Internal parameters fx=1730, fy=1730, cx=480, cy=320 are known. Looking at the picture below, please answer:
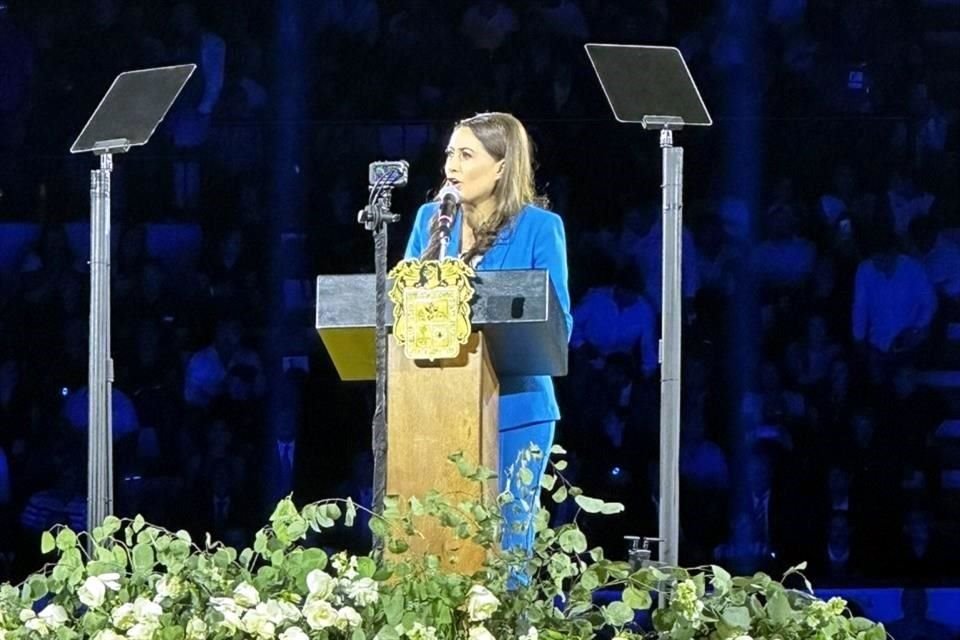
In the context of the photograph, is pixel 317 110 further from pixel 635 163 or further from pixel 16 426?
pixel 16 426

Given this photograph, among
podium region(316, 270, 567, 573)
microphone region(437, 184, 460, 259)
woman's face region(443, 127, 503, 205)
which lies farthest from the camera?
woman's face region(443, 127, 503, 205)

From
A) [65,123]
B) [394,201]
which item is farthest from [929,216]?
[65,123]

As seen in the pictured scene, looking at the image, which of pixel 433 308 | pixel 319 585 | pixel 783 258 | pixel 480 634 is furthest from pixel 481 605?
pixel 783 258

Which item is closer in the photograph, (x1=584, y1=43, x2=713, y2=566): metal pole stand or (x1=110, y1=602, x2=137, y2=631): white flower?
(x1=110, y1=602, x2=137, y2=631): white flower

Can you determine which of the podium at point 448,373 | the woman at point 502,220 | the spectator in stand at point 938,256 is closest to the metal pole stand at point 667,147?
the woman at point 502,220

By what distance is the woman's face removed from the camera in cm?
363

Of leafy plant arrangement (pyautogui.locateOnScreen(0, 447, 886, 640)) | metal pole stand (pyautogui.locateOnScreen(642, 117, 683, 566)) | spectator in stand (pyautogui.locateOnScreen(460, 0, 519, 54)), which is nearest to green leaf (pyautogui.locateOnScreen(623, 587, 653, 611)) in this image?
leafy plant arrangement (pyautogui.locateOnScreen(0, 447, 886, 640))

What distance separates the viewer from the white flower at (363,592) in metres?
1.32

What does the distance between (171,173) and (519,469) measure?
390cm

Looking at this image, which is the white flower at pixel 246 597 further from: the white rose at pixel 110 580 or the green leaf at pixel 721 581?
the green leaf at pixel 721 581

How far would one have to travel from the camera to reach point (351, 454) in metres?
5.02

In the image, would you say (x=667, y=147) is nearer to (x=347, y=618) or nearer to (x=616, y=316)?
(x=616, y=316)

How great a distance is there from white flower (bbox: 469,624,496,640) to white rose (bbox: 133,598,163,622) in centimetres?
24

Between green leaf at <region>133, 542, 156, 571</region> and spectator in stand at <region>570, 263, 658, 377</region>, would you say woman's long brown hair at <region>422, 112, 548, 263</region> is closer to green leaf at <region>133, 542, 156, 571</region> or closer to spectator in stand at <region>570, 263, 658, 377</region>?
spectator in stand at <region>570, 263, 658, 377</region>
